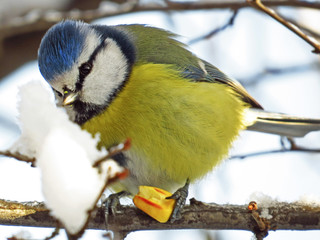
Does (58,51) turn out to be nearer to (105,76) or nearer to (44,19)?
(105,76)

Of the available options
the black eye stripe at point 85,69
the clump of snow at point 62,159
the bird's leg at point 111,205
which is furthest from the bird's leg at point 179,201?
the clump of snow at point 62,159

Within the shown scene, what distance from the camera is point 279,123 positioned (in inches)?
119

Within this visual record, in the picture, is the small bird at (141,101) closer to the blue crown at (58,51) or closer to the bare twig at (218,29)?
the blue crown at (58,51)

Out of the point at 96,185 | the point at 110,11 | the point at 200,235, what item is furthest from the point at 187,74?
the point at 96,185

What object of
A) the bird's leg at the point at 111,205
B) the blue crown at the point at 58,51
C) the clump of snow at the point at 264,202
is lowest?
the clump of snow at the point at 264,202

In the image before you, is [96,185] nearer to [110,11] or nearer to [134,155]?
[134,155]

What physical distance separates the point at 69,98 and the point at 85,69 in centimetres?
20

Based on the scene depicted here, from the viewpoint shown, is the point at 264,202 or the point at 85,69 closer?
the point at 264,202

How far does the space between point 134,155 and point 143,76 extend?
42cm

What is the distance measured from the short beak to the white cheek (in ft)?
0.22

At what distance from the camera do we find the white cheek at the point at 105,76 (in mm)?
2352

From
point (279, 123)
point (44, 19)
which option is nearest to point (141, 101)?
point (279, 123)

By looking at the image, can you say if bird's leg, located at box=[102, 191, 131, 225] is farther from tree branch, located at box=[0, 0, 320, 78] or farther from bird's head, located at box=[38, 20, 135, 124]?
tree branch, located at box=[0, 0, 320, 78]

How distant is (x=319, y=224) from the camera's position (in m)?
1.98
